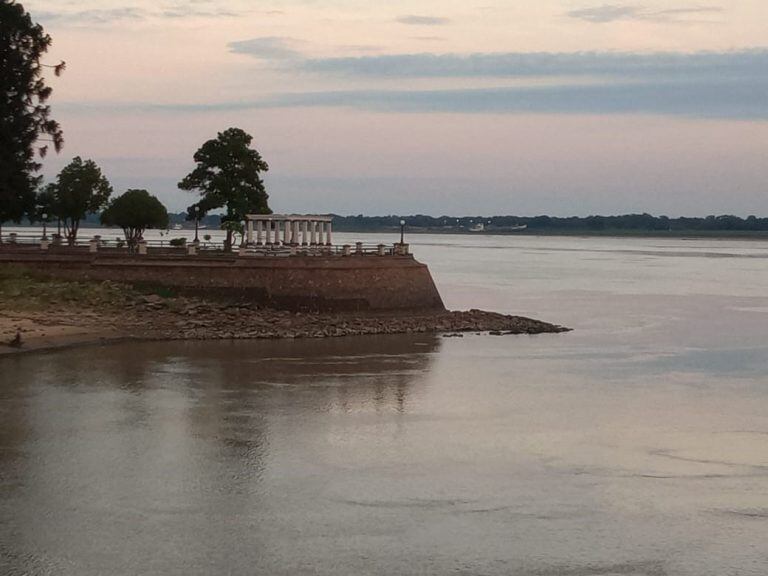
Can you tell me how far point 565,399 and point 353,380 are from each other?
25.4 ft

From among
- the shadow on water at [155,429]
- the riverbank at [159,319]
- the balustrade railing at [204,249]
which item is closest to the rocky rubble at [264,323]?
the riverbank at [159,319]

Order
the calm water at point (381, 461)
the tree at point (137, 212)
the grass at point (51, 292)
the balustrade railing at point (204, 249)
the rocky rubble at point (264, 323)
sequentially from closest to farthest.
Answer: the calm water at point (381, 461), the rocky rubble at point (264, 323), the grass at point (51, 292), the balustrade railing at point (204, 249), the tree at point (137, 212)

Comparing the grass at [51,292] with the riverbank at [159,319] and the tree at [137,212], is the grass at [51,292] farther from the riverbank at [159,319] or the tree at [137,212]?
the tree at [137,212]

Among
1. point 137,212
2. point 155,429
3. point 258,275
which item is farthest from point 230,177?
point 155,429

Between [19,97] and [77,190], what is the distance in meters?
10.4

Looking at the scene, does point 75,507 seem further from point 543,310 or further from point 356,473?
point 543,310

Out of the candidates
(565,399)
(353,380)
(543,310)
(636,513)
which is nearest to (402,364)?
(353,380)

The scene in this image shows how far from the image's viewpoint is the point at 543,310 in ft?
254

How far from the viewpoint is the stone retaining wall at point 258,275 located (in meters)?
57.2

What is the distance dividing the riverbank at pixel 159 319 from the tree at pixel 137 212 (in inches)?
534

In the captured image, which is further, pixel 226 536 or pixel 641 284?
pixel 641 284

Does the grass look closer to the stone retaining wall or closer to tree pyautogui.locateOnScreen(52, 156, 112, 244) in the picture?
the stone retaining wall

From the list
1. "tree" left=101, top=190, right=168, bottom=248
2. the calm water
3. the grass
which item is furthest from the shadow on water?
"tree" left=101, top=190, right=168, bottom=248

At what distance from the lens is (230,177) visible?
2817 inches
